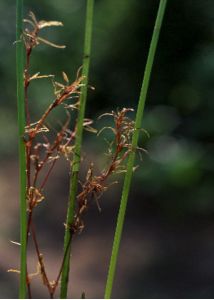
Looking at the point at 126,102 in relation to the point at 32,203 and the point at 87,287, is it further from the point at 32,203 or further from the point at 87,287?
the point at 32,203

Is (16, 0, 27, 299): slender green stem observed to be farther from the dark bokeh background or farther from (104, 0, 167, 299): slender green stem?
the dark bokeh background

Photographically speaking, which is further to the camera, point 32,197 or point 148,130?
point 148,130

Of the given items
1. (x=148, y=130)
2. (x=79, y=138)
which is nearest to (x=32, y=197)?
(x=79, y=138)

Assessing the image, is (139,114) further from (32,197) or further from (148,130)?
(148,130)

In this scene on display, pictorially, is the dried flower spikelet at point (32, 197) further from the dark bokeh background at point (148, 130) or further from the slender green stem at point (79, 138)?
the dark bokeh background at point (148, 130)

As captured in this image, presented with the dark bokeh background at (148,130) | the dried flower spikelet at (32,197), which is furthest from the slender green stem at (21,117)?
the dark bokeh background at (148,130)

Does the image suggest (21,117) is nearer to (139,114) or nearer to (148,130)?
(139,114)

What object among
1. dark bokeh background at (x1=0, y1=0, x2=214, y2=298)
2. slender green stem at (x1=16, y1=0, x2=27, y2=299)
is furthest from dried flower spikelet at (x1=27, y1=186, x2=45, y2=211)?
dark bokeh background at (x1=0, y1=0, x2=214, y2=298)

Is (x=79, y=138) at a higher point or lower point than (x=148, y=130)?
lower

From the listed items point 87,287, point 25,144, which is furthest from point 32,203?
point 87,287
